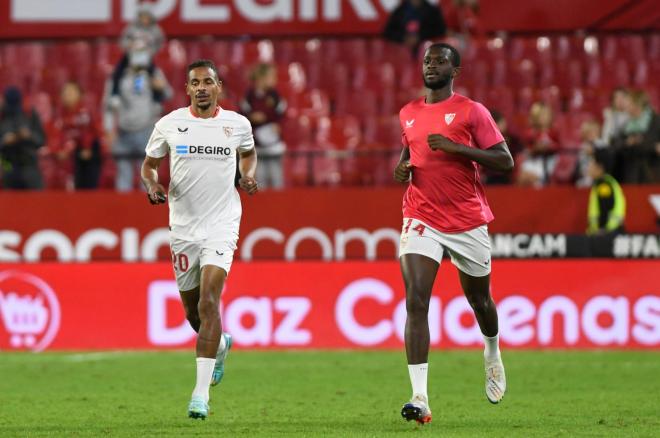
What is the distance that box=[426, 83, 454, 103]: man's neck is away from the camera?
9008 millimetres

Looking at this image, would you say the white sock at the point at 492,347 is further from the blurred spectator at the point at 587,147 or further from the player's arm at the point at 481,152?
the blurred spectator at the point at 587,147

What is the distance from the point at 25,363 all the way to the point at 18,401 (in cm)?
365

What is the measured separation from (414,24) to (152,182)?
1117 centimetres

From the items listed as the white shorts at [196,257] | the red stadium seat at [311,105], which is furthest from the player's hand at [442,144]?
the red stadium seat at [311,105]

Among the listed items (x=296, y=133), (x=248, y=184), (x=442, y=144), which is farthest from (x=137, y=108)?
(x=442, y=144)

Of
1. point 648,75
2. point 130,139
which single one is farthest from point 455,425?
point 648,75

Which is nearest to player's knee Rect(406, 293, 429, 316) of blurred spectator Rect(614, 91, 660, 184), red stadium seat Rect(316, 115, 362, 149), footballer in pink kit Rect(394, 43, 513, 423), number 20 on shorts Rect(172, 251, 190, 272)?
footballer in pink kit Rect(394, 43, 513, 423)

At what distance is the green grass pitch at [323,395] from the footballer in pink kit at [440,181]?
0.97m

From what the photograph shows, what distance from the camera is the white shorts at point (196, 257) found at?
9.38 meters

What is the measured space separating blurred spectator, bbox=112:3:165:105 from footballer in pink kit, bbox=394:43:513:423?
9714 mm

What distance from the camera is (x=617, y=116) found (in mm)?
17625

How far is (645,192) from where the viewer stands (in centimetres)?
1741

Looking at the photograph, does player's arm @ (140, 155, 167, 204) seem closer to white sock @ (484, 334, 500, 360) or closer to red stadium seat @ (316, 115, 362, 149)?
white sock @ (484, 334, 500, 360)

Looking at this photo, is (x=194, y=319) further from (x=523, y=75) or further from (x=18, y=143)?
(x=523, y=75)
